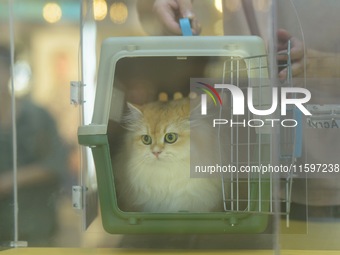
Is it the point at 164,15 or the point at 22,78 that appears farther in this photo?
the point at 22,78

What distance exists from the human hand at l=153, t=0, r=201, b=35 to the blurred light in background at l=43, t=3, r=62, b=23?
461 mm

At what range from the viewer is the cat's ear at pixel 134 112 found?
10.2 ft

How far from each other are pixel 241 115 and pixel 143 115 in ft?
1.38

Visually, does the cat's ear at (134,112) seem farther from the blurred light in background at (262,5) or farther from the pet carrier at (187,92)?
the blurred light in background at (262,5)

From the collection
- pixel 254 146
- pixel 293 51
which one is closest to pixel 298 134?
pixel 254 146

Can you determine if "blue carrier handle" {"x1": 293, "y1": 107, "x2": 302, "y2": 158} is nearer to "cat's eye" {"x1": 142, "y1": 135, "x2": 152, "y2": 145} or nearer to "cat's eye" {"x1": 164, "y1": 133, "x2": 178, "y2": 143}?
"cat's eye" {"x1": 164, "y1": 133, "x2": 178, "y2": 143}

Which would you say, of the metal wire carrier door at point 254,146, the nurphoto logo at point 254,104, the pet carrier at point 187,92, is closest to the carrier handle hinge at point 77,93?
the pet carrier at point 187,92

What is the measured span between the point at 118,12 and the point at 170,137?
Result: 24.6 inches

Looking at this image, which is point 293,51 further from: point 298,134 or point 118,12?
point 118,12

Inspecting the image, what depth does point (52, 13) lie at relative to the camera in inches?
133

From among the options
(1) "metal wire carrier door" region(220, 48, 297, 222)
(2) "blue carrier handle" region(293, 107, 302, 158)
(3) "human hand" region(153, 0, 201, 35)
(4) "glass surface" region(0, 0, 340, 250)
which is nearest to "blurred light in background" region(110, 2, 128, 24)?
(4) "glass surface" region(0, 0, 340, 250)

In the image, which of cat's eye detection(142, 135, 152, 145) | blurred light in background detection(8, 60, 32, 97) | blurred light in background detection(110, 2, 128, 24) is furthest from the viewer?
blurred light in background detection(8, 60, 32, 97)

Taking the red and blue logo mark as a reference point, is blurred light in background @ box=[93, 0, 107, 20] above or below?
above

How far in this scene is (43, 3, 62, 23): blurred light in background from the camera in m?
3.37
